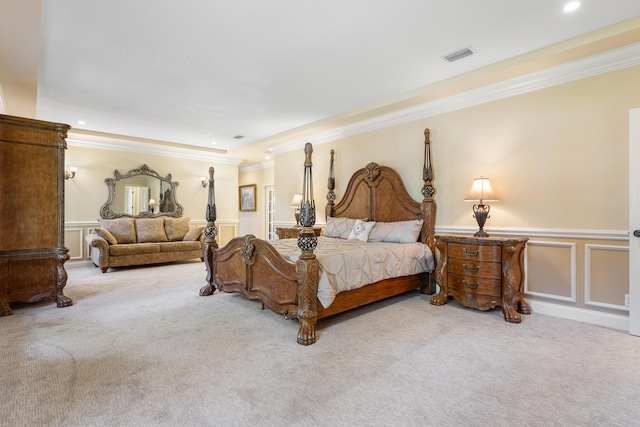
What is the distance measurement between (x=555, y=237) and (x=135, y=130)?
22.7ft

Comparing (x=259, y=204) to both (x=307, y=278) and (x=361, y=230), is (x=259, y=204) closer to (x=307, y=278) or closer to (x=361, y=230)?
(x=361, y=230)

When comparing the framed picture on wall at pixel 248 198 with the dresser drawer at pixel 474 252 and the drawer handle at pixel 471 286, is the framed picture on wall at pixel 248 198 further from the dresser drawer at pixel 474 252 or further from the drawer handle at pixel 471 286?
the drawer handle at pixel 471 286

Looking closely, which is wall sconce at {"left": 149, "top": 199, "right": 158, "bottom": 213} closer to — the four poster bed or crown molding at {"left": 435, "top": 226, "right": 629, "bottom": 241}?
the four poster bed

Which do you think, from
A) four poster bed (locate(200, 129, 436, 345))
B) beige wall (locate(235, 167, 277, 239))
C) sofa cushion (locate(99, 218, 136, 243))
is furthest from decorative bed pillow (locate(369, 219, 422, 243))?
beige wall (locate(235, 167, 277, 239))

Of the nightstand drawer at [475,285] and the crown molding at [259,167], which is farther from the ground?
the crown molding at [259,167]

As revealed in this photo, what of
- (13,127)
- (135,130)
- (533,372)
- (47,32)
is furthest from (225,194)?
(533,372)

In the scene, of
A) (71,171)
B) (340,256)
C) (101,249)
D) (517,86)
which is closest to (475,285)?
(340,256)

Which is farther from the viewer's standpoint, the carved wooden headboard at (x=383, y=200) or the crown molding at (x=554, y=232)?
the carved wooden headboard at (x=383, y=200)

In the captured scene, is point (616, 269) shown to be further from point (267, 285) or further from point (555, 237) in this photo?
point (267, 285)

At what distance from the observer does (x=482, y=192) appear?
345cm

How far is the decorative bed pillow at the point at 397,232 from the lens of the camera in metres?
4.07

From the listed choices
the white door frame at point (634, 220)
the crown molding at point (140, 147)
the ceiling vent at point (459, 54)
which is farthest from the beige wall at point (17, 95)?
the white door frame at point (634, 220)

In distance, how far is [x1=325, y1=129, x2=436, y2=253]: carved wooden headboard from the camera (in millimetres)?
4156

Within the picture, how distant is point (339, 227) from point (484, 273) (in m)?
2.19
